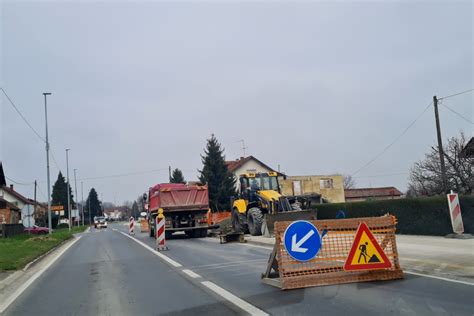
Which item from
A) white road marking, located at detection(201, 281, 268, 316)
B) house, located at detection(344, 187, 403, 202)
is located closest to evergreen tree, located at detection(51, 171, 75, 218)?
house, located at detection(344, 187, 403, 202)

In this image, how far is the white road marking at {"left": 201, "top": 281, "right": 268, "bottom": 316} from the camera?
7.05 metres

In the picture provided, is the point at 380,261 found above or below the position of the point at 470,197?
below

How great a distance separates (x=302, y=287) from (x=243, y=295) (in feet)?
3.60

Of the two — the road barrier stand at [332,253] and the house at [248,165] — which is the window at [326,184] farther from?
the road barrier stand at [332,253]

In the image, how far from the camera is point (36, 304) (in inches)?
336

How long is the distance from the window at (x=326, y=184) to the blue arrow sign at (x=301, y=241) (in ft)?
208

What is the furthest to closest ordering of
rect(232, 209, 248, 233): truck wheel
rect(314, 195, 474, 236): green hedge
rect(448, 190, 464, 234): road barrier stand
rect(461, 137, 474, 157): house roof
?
1. rect(461, 137, 474, 157): house roof
2. rect(232, 209, 248, 233): truck wheel
3. rect(314, 195, 474, 236): green hedge
4. rect(448, 190, 464, 234): road barrier stand

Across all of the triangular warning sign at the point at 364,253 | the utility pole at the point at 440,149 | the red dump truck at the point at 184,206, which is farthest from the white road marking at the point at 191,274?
the utility pole at the point at 440,149

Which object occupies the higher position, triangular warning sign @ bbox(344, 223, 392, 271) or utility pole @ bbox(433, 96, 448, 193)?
utility pole @ bbox(433, 96, 448, 193)

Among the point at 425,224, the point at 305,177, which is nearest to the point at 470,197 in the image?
the point at 425,224

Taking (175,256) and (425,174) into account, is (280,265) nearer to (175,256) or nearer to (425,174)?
(175,256)

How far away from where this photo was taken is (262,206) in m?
→ 24.2

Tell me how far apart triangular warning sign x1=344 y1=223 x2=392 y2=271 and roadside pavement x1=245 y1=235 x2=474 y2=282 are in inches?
57.4

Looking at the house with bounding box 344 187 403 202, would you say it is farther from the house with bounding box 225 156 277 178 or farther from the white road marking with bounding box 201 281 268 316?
the white road marking with bounding box 201 281 268 316
